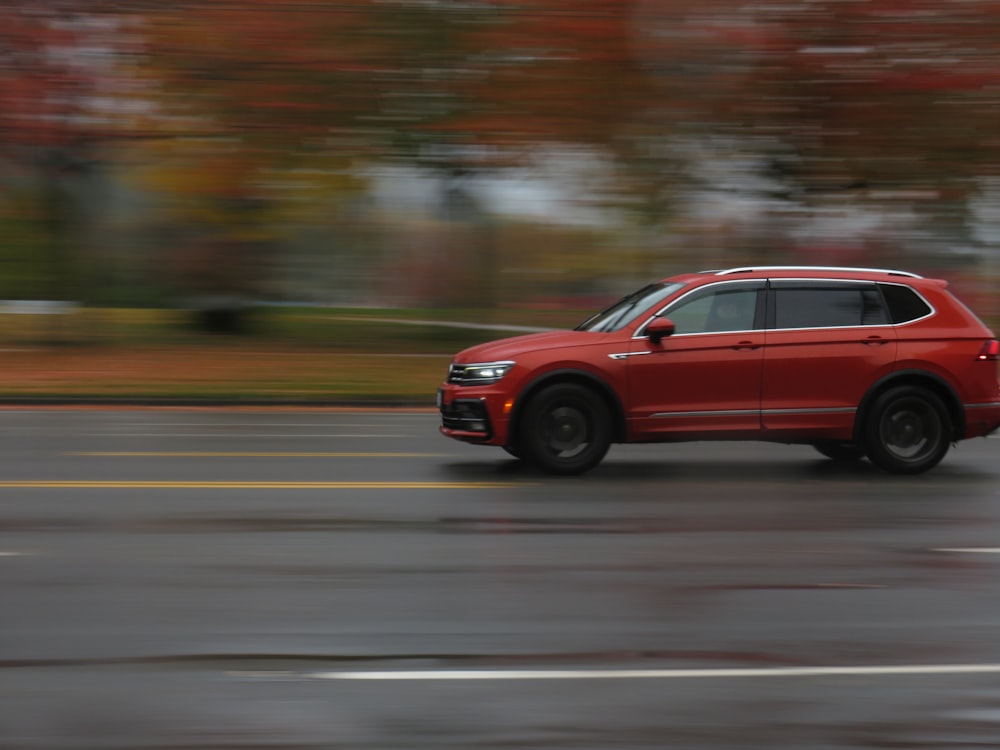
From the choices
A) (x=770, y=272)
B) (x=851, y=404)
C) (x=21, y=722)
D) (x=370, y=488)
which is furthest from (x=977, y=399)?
(x=21, y=722)

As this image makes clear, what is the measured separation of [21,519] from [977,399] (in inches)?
296

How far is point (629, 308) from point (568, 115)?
56.5ft

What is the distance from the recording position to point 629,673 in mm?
5578

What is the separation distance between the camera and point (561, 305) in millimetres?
35969

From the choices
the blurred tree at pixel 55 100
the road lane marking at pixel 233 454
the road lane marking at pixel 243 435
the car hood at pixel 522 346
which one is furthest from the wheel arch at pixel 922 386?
the blurred tree at pixel 55 100

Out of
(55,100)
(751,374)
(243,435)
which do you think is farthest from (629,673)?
(55,100)

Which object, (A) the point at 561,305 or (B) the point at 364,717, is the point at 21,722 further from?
(A) the point at 561,305

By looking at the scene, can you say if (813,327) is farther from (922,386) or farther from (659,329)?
(659,329)

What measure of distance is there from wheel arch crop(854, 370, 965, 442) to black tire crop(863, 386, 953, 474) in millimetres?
37

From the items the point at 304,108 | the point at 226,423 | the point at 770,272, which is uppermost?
the point at 304,108

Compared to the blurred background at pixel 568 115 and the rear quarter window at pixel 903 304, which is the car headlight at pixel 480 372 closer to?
the rear quarter window at pixel 903 304

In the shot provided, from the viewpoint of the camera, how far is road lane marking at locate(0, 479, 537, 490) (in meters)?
10.8

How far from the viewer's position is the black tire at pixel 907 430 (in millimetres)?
11750

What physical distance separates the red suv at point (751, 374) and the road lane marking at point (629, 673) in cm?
575
